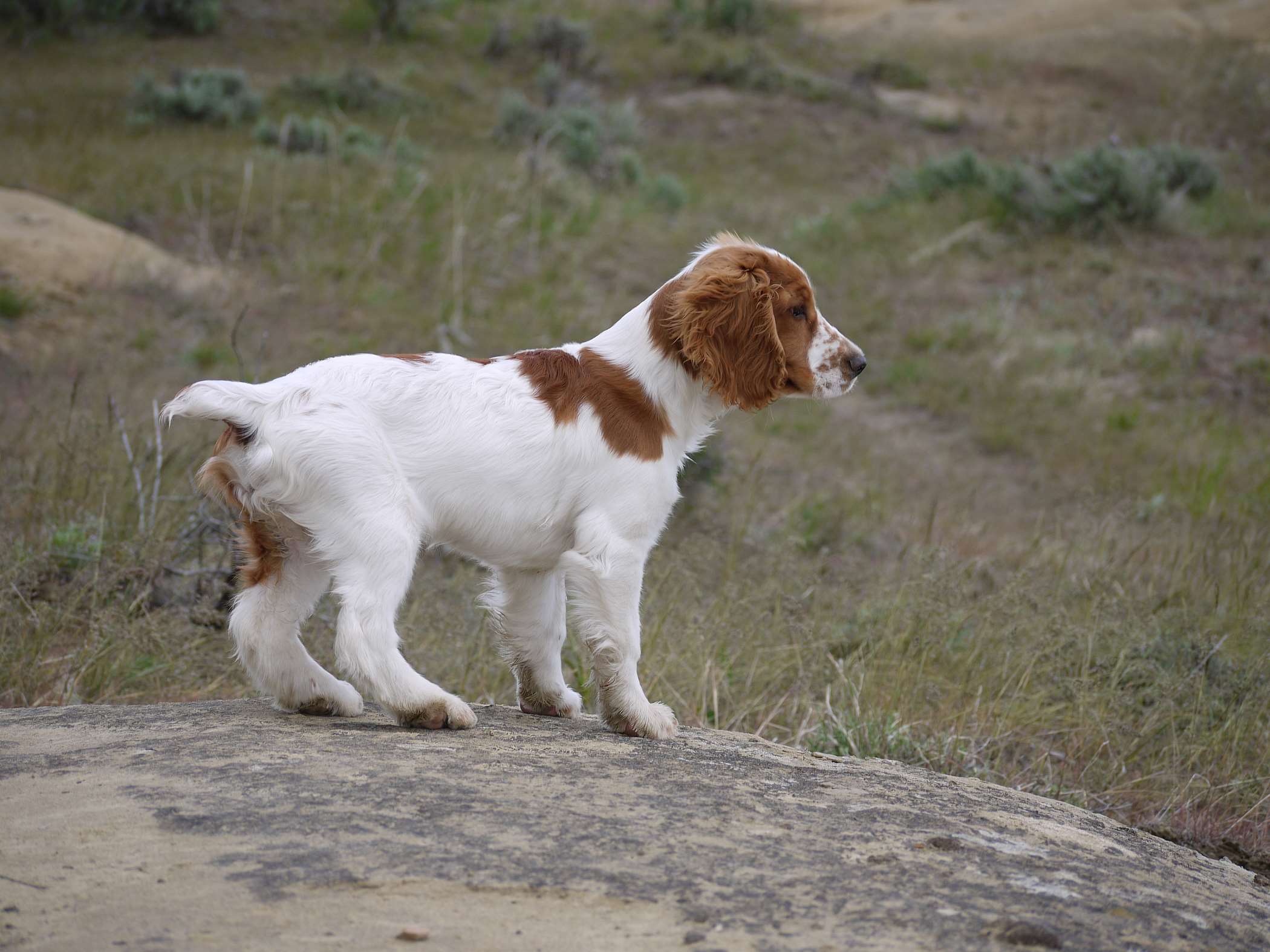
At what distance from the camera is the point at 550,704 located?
414cm

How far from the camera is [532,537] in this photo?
3.72 meters

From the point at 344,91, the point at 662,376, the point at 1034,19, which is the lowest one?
the point at 662,376

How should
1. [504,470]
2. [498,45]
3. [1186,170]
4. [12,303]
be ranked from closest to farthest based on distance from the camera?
[504,470]
[12,303]
[1186,170]
[498,45]

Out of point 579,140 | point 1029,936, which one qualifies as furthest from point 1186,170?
point 1029,936

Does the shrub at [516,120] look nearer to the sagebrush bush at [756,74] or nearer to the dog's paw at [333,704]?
the sagebrush bush at [756,74]

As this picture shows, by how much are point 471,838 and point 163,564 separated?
332cm

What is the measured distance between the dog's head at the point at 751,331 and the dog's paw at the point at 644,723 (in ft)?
3.46

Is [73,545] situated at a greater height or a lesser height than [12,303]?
lesser

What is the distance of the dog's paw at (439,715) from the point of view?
3.50 m

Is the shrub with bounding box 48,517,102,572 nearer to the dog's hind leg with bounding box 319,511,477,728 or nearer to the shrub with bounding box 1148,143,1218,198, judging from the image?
the dog's hind leg with bounding box 319,511,477,728

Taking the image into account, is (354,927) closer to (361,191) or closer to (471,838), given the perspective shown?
(471,838)

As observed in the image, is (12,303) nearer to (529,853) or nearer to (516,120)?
(529,853)

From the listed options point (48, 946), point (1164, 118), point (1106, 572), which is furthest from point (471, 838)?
point (1164, 118)

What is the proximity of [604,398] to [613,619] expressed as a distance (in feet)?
2.34
